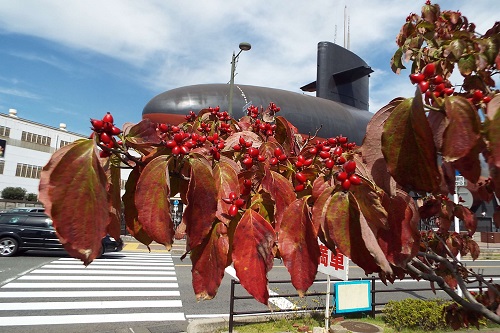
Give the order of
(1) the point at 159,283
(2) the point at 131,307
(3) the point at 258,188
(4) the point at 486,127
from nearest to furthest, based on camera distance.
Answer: (4) the point at 486,127
(3) the point at 258,188
(2) the point at 131,307
(1) the point at 159,283

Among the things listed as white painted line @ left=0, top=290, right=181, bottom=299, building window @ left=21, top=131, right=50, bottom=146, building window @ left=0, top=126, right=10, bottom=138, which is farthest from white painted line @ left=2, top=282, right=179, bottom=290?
building window @ left=21, top=131, right=50, bottom=146

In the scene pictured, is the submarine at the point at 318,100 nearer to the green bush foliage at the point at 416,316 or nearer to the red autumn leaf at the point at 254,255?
the green bush foliage at the point at 416,316

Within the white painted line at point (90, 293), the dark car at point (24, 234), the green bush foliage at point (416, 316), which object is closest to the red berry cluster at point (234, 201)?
the green bush foliage at point (416, 316)

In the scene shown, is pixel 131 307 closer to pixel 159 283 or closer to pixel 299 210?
pixel 159 283

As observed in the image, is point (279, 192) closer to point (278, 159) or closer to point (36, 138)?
point (278, 159)

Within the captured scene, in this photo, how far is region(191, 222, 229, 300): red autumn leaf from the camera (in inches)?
36.6

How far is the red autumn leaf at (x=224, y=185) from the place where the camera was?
0.99m

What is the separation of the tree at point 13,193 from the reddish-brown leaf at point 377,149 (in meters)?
42.5

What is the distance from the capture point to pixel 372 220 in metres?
0.89

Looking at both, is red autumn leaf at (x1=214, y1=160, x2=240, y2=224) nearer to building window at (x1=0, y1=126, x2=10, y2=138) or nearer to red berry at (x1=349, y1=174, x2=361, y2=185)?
red berry at (x1=349, y1=174, x2=361, y2=185)

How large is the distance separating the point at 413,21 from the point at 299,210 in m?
2.71

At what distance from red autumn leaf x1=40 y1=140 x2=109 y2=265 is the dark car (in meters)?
14.1

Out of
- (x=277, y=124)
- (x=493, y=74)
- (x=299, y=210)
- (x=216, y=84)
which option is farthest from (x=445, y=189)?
(x=216, y=84)

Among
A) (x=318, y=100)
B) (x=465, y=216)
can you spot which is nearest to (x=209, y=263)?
(x=465, y=216)
